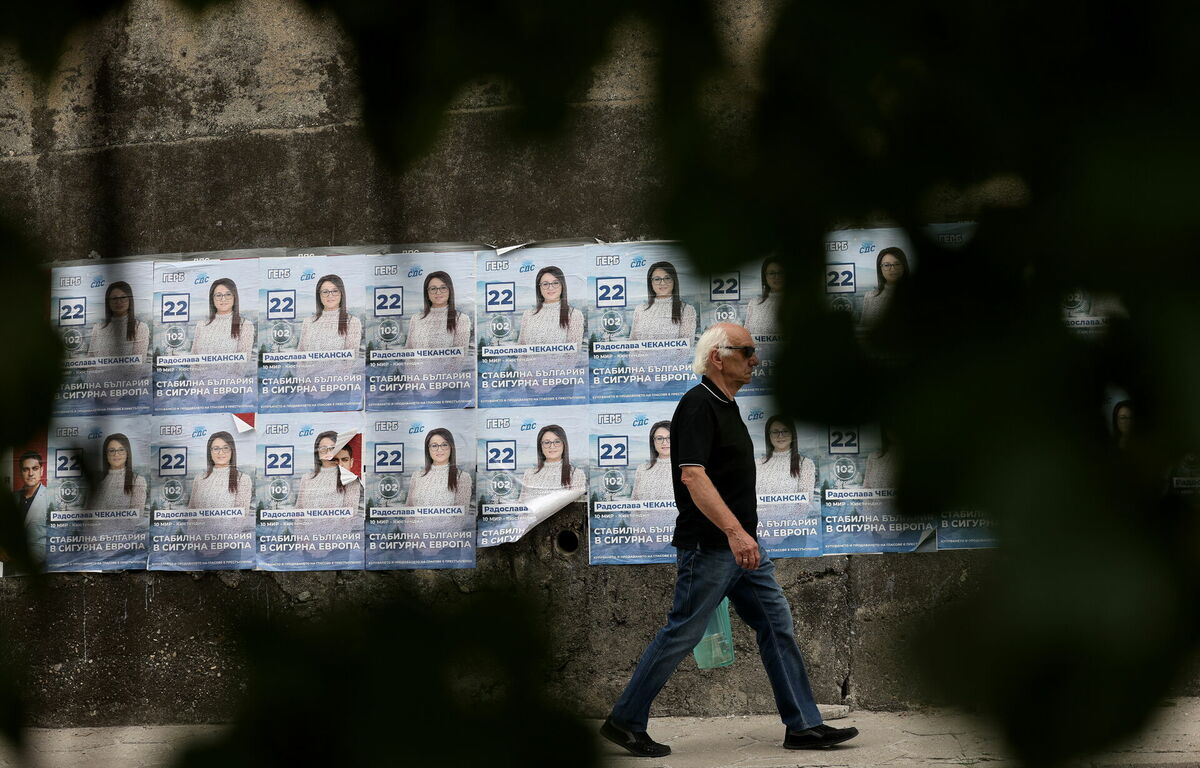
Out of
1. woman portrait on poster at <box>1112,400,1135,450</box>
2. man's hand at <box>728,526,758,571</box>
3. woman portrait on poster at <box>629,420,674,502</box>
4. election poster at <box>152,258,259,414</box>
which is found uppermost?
election poster at <box>152,258,259,414</box>

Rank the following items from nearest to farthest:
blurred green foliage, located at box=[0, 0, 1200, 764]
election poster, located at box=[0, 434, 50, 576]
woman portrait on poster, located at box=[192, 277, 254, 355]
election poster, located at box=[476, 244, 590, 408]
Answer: blurred green foliage, located at box=[0, 0, 1200, 764], election poster, located at box=[0, 434, 50, 576], woman portrait on poster, located at box=[192, 277, 254, 355], election poster, located at box=[476, 244, 590, 408]

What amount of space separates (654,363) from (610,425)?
309 mm

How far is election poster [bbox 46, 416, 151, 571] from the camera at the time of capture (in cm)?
72

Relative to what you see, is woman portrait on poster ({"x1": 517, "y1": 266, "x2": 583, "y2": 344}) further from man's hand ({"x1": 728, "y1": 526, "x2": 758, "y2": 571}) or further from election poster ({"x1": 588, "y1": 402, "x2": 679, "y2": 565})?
man's hand ({"x1": 728, "y1": 526, "x2": 758, "y2": 571})

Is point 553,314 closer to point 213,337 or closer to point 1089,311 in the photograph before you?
point 213,337

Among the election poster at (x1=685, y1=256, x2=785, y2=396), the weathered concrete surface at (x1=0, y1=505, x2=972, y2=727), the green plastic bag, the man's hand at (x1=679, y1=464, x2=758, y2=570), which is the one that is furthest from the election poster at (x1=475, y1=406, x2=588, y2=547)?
the election poster at (x1=685, y1=256, x2=785, y2=396)

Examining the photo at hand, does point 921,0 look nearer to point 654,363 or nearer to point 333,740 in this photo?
point 333,740

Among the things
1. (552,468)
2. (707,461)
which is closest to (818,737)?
(707,461)

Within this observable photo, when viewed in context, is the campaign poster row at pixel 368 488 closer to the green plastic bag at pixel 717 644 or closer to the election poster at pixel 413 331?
the election poster at pixel 413 331

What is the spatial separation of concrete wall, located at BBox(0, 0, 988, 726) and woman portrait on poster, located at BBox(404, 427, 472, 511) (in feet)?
0.16

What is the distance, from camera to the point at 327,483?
263 centimetres

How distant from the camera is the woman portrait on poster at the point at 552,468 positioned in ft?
15.1

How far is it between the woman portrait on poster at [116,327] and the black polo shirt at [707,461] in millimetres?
2539

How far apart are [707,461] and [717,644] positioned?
1047 mm
